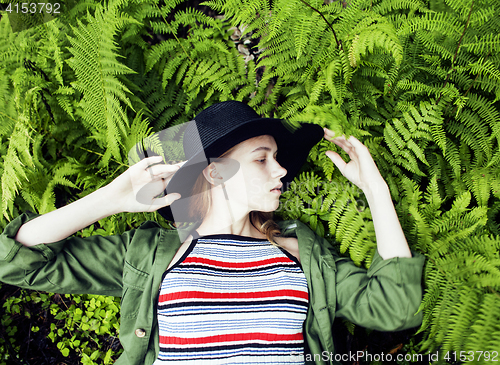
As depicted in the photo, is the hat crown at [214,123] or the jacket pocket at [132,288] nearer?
the hat crown at [214,123]

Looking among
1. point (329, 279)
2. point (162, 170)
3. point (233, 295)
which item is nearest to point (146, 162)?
point (162, 170)

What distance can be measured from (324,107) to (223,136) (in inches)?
27.8

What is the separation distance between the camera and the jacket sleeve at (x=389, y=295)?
174 centimetres

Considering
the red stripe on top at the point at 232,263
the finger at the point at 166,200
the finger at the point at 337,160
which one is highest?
the finger at the point at 337,160

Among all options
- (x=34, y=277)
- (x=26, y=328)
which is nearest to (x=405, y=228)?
(x=34, y=277)

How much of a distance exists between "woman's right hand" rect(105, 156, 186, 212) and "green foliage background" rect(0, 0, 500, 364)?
→ 0.60 meters

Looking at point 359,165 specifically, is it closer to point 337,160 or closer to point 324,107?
point 337,160

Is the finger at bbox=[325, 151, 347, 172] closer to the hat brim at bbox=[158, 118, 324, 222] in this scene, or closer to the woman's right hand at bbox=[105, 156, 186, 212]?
the hat brim at bbox=[158, 118, 324, 222]

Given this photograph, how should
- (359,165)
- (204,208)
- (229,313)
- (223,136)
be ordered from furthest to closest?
(204,208) → (359,165) → (229,313) → (223,136)

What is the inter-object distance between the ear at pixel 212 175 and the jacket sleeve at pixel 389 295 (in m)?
1.18

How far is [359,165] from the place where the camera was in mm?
1980

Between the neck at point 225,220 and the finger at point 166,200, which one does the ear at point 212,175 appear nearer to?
the neck at point 225,220

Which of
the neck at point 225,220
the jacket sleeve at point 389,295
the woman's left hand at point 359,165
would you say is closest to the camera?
the jacket sleeve at point 389,295

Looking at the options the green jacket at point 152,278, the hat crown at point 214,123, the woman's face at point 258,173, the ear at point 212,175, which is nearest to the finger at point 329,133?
the woman's face at point 258,173
